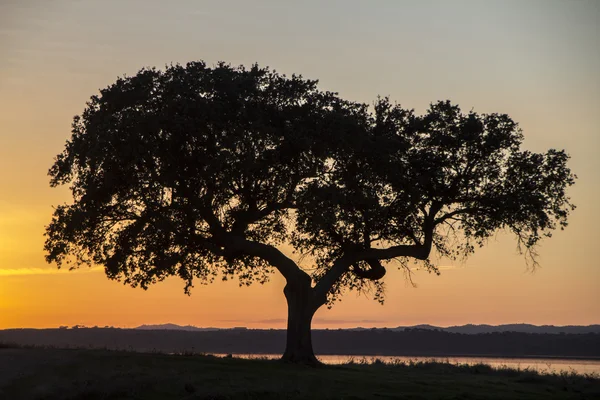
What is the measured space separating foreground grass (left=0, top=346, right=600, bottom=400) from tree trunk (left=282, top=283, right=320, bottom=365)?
62.1 inches

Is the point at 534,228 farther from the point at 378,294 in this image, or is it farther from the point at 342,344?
the point at 342,344

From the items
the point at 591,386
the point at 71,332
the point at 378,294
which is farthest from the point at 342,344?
the point at 591,386

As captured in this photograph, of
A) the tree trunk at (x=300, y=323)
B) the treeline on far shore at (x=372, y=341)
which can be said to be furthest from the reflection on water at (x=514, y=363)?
the treeline on far shore at (x=372, y=341)

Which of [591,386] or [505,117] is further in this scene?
[505,117]

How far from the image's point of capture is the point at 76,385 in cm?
2802

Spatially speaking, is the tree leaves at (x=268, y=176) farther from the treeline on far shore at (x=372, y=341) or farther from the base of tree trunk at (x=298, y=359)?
the treeline on far shore at (x=372, y=341)

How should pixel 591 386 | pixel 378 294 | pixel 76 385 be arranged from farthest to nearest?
pixel 378 294 < pixel 591 386 < pixel 76 385

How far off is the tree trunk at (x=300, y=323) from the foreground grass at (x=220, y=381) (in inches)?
62.1

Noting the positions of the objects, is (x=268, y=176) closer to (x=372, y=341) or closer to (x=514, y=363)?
(x=514, y=363)

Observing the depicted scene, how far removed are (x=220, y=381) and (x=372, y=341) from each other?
12009 centimetres

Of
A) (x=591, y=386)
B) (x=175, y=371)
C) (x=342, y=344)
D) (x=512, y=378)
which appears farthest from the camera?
(x=342, y=344)

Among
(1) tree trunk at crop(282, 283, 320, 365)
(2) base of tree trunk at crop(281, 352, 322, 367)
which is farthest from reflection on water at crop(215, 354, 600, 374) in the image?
(2) base of tree trunk at crop(281, 352, 322, 367)

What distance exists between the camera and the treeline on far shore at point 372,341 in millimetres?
129500

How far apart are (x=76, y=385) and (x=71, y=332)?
14717cm
